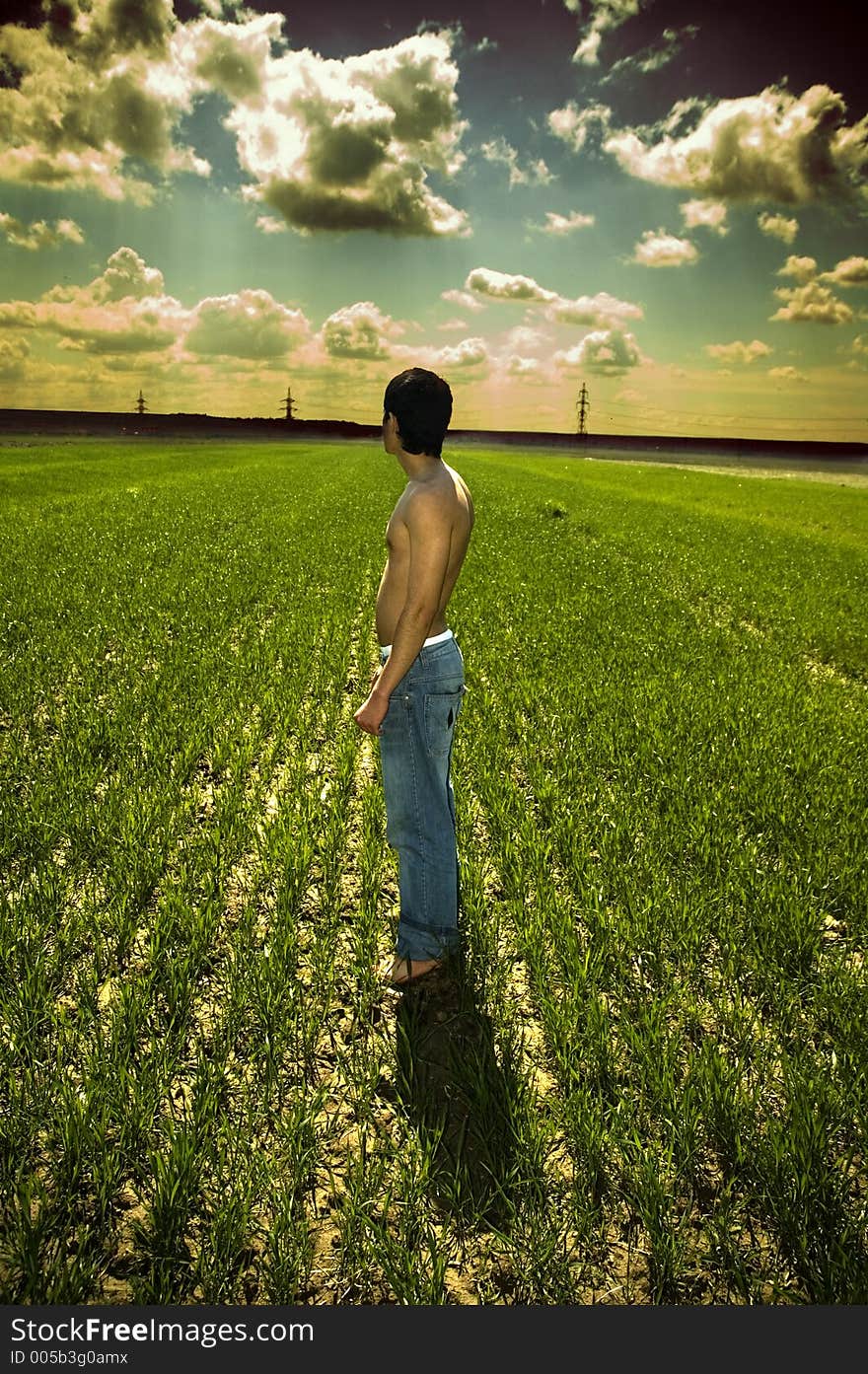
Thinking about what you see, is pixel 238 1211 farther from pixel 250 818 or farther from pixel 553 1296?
pixel 250 818

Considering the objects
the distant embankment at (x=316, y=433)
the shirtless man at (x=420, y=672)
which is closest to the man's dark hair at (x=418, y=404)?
the shirtless man at (x=420, y=672)

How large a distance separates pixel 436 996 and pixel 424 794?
36.0 inches

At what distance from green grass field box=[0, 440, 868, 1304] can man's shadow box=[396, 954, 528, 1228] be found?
0.02 m

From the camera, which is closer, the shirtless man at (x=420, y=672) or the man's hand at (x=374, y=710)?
the shirtless man at (x=420, y=672)

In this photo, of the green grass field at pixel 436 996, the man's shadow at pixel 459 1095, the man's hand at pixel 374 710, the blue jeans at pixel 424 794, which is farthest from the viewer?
the blue jeans at pixel 424 794

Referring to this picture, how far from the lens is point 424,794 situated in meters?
3.29

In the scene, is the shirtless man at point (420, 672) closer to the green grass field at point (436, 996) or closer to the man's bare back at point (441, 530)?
the man's bare back at point (441, 530)

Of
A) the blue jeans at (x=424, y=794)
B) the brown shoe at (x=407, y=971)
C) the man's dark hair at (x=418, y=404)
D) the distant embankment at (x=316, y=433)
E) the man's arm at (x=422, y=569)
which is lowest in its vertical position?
Answer: the brown shoe at (x=407, y=971)

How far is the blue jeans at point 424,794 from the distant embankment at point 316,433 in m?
85.9

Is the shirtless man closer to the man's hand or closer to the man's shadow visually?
the man's hand

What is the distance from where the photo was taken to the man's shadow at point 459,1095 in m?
2.38

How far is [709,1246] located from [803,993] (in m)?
1.41

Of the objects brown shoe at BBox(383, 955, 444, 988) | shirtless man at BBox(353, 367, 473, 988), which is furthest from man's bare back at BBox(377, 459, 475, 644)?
brown shoe at BBox(383, 955, 444, 988)

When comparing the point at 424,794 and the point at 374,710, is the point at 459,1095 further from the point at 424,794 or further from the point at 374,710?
the point at 374,710
